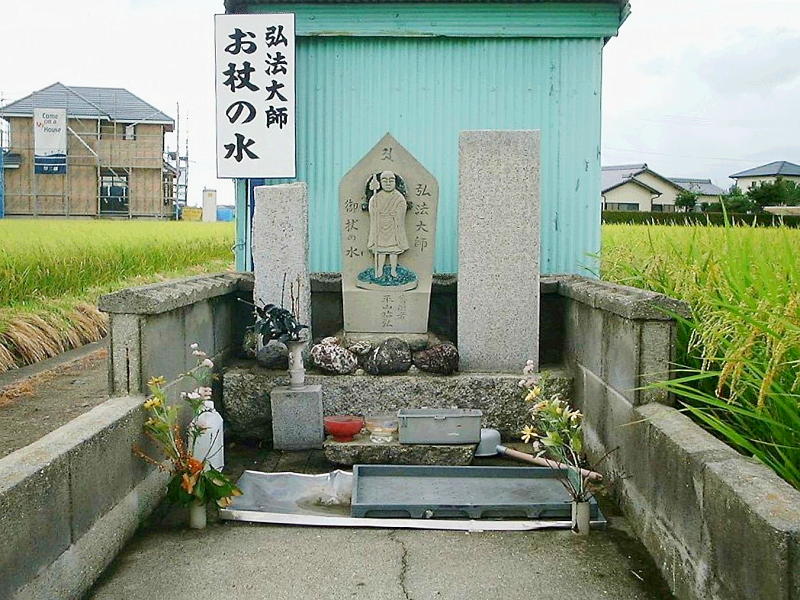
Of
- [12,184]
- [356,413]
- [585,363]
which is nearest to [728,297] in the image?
[585,363]

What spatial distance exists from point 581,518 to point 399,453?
165cm

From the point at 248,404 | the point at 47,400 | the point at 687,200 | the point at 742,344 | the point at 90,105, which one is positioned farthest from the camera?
the point at 90,105

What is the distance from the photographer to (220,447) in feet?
18.1

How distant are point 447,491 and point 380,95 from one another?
4.88 metres

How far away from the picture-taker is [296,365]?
6363 mm

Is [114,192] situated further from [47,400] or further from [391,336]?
[391,336]

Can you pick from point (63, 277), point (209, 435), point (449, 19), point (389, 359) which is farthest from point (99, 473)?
point (63, 277)

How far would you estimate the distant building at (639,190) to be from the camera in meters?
43.0

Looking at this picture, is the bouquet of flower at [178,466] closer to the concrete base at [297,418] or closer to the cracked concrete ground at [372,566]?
the cracked concrete ground at [372,566]

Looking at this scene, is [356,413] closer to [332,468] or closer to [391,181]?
[332,468]

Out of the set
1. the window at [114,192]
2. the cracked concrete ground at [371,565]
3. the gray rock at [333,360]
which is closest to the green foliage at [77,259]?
the gray rock at [333,360]

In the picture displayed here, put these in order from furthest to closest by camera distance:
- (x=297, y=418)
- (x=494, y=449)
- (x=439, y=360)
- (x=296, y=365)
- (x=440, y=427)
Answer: (x=439, y=360) < (x=296, y=365) < (x=297, y=418) < (x=494, y=449) < (x=440, y=427)

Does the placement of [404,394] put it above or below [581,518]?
above

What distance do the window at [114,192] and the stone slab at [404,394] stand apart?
1375 inches
